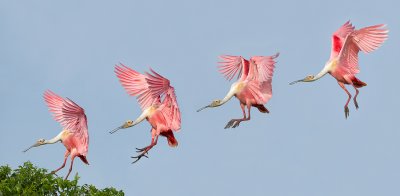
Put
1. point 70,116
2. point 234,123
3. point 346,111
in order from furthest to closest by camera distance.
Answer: point 70,116
point 234,123
point 346,111

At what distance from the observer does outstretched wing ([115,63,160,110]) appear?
27.1 metres

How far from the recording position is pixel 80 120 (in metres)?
28.2

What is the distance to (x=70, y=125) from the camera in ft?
93.5

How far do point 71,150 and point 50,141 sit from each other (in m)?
1.13

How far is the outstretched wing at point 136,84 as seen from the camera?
27125 mm

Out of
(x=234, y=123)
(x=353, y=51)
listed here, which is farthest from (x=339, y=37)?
(x=234, y=123)

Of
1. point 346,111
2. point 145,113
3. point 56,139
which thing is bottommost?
point 346,111

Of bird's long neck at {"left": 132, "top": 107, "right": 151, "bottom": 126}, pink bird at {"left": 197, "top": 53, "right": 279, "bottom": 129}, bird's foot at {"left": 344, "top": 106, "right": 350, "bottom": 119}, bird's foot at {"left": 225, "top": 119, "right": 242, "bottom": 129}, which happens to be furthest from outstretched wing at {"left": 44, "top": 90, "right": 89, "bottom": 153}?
bird's foot at {"left": 344, "top": 106, "right": 350, "bottom": 119}

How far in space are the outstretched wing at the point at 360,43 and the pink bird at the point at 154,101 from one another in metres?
4.40

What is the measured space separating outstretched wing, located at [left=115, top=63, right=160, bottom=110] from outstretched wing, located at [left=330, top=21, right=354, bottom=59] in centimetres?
470

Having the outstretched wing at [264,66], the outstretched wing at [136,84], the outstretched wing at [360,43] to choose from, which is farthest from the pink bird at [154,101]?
the outstretched wing at [360,43]

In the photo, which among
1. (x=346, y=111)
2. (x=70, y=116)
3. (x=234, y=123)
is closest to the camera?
(x=346, y=111)

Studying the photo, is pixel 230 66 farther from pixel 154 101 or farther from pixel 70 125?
pixel 70 125

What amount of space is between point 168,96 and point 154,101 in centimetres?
52
